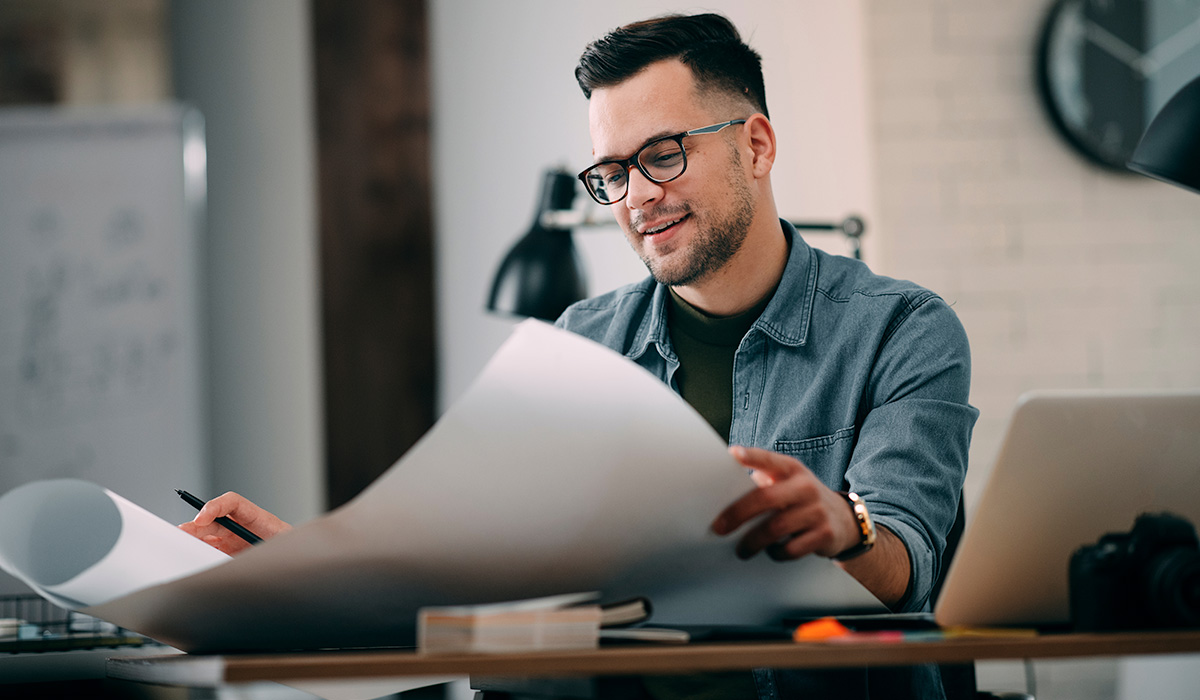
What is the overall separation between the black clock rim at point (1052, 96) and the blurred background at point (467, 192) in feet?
0.09

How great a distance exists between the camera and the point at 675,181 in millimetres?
1150

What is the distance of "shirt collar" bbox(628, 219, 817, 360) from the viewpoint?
3.87 ft

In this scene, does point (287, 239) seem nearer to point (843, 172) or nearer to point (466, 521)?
point (843, 172)

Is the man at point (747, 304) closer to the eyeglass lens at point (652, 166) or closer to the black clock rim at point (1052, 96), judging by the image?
the eyeglass lens at point (652, 166)

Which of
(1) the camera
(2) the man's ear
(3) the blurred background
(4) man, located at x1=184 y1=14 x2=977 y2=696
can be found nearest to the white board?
(3) the blurred background

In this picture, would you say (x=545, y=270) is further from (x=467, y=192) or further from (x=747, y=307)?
(x=467, y=192)

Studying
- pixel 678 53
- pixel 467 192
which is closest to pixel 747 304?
pixel 678 53

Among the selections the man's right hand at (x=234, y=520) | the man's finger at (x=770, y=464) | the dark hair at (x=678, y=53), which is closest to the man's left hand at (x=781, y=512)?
the man's finger at (x=770, y=464)

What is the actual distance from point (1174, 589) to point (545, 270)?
152cm

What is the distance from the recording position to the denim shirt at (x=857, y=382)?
2.95ft

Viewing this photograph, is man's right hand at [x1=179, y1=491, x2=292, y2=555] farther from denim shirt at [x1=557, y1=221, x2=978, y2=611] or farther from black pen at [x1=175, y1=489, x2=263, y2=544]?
denim shirt at [x1=557, y1=221, x2=978, y2=611]

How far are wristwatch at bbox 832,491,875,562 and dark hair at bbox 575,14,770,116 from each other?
69 cm

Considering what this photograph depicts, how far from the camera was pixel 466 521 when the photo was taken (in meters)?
0.48

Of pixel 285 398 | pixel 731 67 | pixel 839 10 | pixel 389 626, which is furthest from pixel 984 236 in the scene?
pixel 389 626
